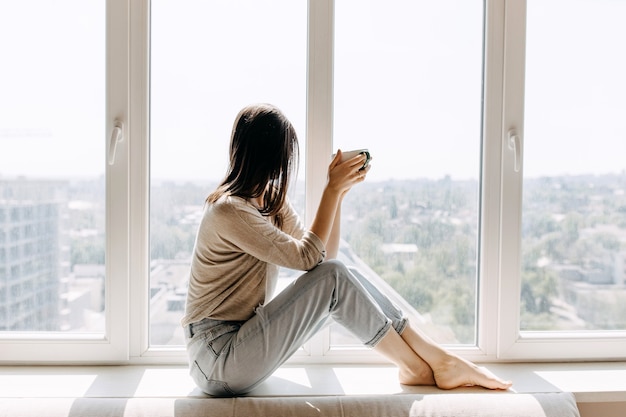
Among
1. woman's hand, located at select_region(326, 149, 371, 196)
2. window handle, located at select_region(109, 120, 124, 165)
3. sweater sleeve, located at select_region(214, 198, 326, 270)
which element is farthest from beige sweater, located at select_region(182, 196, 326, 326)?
window handle, located at select_region(109, 120, 124, 165)

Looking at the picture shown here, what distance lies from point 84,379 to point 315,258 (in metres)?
0.74

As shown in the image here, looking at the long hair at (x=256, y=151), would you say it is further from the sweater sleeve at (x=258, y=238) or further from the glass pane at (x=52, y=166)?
the glass pane at (x=52, y=166)

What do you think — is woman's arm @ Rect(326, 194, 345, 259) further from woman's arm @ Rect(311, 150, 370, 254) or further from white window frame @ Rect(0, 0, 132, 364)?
white window frame @ Rect(0, 0, 132, 364)

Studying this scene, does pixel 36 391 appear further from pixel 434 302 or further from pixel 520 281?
pixel 520 281

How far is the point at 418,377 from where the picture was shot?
68.0 inches

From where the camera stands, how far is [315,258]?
1628 millimetres

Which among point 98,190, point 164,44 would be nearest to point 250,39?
point 164,44

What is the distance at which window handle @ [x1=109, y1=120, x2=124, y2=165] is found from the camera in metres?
1.83

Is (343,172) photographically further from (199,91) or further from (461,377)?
(461,377)

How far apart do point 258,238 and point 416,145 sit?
64 cm

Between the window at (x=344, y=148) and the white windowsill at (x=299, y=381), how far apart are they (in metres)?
0.06

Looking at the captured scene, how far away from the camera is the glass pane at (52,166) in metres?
1.85

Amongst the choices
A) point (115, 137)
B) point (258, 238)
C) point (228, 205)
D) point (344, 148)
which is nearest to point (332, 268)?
point (258, 238)

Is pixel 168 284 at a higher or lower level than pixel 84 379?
higher
